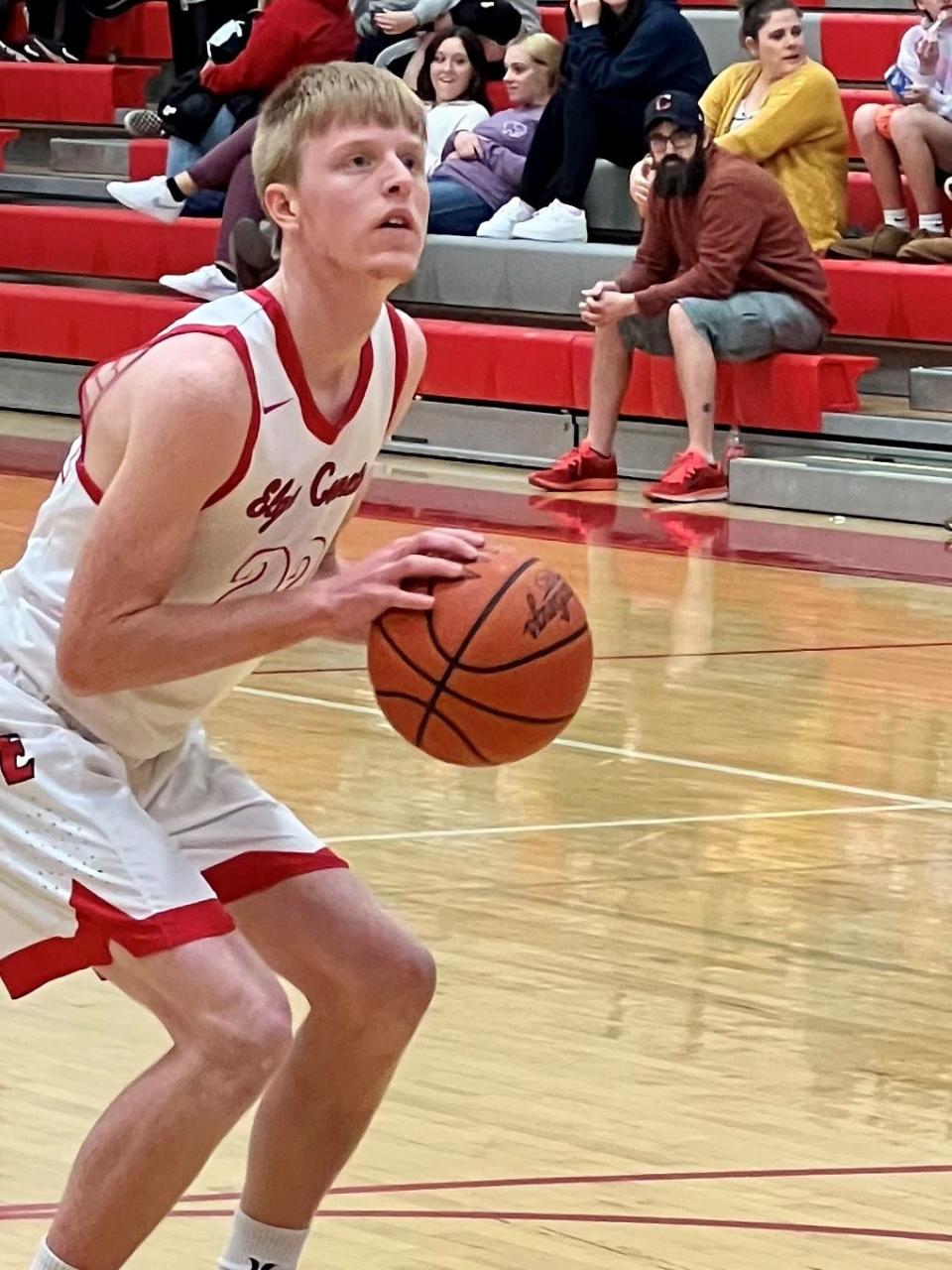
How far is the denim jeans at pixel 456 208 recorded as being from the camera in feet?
36.4

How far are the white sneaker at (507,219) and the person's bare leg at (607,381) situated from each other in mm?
1269

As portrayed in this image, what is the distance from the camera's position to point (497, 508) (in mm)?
9203

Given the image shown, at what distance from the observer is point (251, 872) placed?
2.72m

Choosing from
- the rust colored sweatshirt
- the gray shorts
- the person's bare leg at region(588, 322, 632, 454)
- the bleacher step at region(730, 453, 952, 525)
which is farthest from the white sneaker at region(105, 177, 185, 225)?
the bleacher step at region(730, 453, 952, 525)

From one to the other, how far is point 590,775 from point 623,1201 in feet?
8.25

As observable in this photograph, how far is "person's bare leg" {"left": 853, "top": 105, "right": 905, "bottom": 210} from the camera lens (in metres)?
9.99

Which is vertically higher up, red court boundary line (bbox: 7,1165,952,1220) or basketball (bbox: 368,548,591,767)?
basketball (bbox: 368,548,591,767)

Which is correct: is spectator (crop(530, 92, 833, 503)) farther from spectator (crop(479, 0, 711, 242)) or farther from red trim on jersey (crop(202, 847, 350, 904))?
red trim on jersey (crop(202, 847, 350, 904))

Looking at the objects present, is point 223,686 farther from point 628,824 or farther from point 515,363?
point 515,363

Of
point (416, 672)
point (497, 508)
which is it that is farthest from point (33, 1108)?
point (497, 508)

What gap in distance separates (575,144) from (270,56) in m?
1.73

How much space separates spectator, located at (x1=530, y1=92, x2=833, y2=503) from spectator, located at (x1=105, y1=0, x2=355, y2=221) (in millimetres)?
2334

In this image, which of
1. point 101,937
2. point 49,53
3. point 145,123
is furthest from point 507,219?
point 101,937

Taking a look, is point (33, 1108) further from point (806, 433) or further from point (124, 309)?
point (124, 309)
